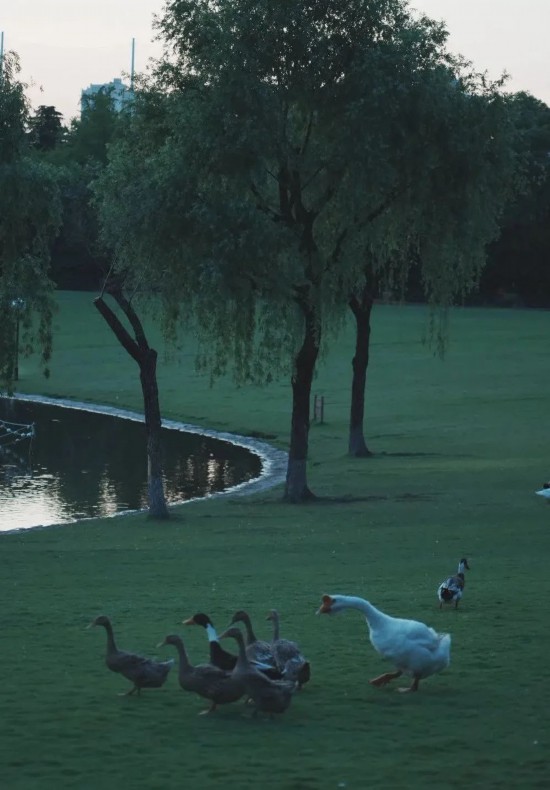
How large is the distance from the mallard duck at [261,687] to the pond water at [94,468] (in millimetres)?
23196

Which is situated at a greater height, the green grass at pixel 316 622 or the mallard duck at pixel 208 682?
the mallard duck at pixel 208 682

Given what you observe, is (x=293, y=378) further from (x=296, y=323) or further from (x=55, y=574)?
(x=55, y=574)

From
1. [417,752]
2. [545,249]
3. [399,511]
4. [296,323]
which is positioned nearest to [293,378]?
[296,323]

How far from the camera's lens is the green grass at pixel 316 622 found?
442 inches

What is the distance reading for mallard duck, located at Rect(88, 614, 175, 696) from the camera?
13.1 metres

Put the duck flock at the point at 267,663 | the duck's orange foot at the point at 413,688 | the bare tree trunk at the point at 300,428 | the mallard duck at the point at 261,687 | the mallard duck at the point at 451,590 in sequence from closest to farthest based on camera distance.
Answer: the mallard duck at the point at 261,687
the duck flock at the point at 267,663
the duck's orange foot at the point at 413,688
the mallard duck at the point at 451,590
the bare tree trunk at the point at 300,428

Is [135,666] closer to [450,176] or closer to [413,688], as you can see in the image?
[413,688]

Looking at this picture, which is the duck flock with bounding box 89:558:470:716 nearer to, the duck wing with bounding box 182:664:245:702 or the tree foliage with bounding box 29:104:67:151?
the duck wing with bounding box 182:664:245:702

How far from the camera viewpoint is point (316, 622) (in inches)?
708

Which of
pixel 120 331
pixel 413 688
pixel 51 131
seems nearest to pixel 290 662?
pixel 413 688

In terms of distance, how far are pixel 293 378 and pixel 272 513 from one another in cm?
399

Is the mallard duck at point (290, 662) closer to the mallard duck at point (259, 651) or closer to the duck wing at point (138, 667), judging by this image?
the mallard duck at point (259, 651)

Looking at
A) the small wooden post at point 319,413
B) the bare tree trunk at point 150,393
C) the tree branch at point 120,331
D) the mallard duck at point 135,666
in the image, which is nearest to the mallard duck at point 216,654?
the mallard duck at point 135,666

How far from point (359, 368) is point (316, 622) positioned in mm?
29118
